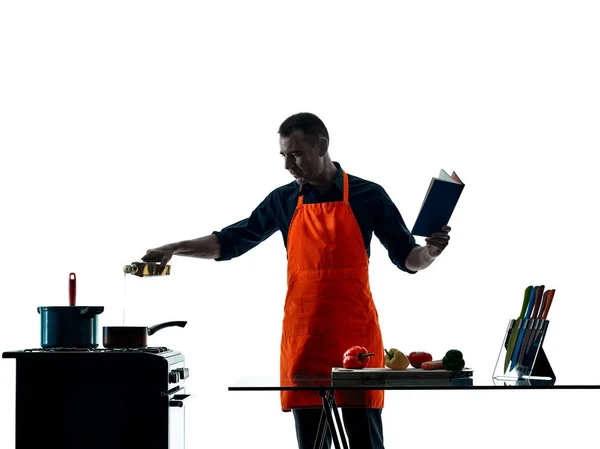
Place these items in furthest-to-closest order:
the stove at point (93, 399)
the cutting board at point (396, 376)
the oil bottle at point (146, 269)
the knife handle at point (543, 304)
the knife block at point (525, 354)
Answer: the oil bottle at point (146, 269), the stove at point (93, 399), the knife handle at point (543, 304), the knife block at point (525, 354), the cutting board at point (396, 376)

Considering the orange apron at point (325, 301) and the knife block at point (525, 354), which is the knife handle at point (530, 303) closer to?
the knife block at point (525, 354)

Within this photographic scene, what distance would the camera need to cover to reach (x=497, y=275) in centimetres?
514

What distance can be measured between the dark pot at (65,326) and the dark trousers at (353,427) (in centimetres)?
86

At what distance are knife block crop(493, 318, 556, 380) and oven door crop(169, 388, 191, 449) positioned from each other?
114cm

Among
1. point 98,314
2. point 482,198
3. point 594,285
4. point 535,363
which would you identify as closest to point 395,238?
point 535,363

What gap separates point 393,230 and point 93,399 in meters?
1.33

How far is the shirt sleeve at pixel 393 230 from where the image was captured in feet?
12.1

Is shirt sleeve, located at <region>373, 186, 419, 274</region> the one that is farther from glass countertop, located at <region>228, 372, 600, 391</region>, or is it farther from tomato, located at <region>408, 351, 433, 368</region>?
glass countertop, located at <region>228, 372, 600, 391</region>

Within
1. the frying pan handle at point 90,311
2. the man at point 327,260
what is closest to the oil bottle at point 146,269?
the man at point 327,260

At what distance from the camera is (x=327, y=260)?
359cm

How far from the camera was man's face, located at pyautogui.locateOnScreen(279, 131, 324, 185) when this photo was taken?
3613 millimetres

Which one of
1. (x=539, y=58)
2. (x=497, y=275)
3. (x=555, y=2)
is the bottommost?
(x=497, y=275)

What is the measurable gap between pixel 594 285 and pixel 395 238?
1.94 m

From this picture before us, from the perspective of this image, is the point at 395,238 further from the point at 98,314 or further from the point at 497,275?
the point at 497,275
